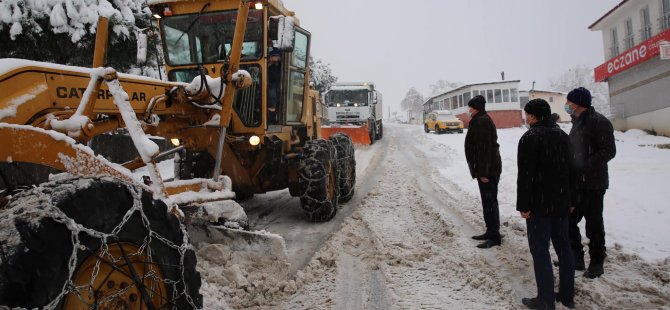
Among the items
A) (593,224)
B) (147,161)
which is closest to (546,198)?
(593,224)

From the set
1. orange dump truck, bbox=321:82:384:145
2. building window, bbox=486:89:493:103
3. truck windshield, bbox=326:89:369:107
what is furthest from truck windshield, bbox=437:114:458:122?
building window, bbox=486:89:493:103

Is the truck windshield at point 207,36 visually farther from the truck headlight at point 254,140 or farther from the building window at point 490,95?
the building window at point 490,95

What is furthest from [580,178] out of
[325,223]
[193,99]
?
[193,99]

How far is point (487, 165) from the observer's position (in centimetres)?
488

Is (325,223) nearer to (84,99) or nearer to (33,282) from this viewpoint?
(84,99)

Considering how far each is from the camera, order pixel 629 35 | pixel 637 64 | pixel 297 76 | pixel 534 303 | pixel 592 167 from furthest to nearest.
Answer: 1. pixel 629 35
2. pixel 637 64
3. pixel 297 76
4. pixel 592 167
5. pixel 534 303

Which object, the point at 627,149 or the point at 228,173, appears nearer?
the point at 228,173

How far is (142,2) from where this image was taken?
917 cm

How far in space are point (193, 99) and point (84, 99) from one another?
4.80 ft

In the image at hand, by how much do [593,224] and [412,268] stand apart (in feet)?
5.28

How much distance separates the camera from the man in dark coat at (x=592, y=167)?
3744mm

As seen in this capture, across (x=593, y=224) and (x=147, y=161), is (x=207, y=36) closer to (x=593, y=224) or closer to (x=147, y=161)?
(x=147, y=161)

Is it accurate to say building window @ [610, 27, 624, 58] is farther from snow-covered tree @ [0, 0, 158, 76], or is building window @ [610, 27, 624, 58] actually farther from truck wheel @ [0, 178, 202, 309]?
truck wheel @ [0, 178, 202, 309]

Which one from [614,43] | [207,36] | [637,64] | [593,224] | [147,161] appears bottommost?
[593,224]
